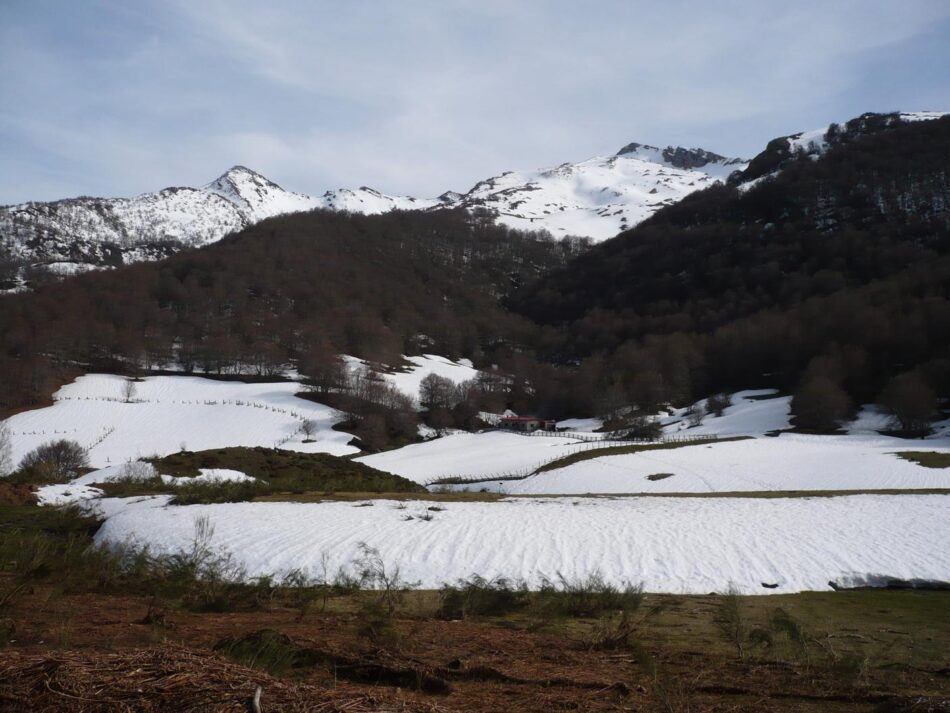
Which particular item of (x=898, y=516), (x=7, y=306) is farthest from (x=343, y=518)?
(x=7, y=306)

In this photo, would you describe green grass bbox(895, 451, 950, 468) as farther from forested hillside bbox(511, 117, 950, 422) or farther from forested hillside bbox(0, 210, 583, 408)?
forested hillside bbox(0, 210, 583, 408)

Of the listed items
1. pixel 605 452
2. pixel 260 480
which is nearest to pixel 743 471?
pixel 605 452

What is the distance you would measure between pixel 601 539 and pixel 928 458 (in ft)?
94.8

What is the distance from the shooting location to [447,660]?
5387mm

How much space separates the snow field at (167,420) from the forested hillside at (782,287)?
44.6 meters

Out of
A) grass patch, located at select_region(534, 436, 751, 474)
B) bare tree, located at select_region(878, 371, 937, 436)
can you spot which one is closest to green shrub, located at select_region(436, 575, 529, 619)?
grass patch, located at select_region(534, 436, 751, 474)

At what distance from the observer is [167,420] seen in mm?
68312

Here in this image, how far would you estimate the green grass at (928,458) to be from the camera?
3156 centimetres

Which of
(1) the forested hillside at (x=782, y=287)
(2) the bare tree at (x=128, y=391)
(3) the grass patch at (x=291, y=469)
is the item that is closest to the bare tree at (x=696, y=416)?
(1) the forested hillside at (x=782, y=287)

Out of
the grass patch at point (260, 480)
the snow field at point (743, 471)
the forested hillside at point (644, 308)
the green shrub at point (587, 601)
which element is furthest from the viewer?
the forested hillside at point (644, 308)

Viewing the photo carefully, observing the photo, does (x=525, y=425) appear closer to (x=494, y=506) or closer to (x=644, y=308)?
(x=494, y=506)

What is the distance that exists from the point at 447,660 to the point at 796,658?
3498 millimetres

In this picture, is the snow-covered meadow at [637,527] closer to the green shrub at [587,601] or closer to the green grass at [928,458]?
the green grass at [928,458]

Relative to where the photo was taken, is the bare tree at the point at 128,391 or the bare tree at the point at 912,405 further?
the bare tree at the point at 128,391
